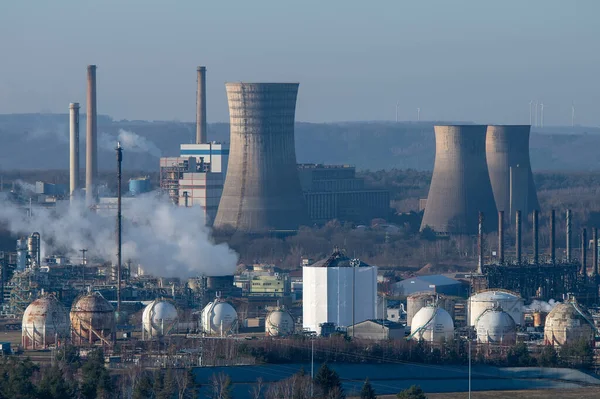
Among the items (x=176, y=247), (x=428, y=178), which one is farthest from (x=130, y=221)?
(x=428, y=178)

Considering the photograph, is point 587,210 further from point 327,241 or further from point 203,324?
point 203,324

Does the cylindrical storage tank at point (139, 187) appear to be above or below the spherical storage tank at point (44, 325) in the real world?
above

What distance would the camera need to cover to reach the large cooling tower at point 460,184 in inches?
2136

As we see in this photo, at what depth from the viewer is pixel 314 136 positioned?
132 meters

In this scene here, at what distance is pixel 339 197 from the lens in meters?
63.0

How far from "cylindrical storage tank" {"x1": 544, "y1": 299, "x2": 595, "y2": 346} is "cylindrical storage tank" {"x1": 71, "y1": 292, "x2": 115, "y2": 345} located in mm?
8456

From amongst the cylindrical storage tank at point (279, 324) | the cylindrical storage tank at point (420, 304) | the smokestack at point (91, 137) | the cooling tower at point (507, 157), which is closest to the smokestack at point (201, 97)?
the smokestack at point (91, 137)

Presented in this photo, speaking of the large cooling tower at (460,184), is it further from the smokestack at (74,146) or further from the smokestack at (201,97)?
the smokestack at (74,146)

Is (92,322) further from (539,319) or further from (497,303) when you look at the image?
(539,319)

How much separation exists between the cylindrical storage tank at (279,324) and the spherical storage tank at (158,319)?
1943 mm

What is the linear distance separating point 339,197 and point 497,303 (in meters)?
28.6

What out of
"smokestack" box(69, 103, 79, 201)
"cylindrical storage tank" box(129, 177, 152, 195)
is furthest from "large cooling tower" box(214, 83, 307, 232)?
"smokestack" box(69, 103, 79, 201)

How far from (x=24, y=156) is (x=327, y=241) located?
194ft

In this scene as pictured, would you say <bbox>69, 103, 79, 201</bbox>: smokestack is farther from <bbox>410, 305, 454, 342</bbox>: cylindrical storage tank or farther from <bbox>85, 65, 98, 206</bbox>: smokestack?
<bbox>410, 305, 454, 342</bbox>: cylindrical storage tank
